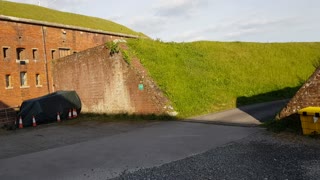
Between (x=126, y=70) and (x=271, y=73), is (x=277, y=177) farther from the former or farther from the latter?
(x=271, y=73)

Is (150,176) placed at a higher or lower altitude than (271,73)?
lower

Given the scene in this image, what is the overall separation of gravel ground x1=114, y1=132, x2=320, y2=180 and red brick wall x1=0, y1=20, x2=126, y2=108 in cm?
2433

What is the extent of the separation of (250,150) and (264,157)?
0.88 m

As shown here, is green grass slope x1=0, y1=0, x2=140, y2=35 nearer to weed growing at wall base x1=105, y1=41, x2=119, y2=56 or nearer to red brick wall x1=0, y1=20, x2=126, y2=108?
red brick wall x1=0, y1=20, x2=126, y2=108

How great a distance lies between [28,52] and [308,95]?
26380 mm

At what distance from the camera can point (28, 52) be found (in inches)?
1225

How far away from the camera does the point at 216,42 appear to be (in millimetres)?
32125

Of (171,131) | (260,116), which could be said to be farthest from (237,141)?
(260,116)

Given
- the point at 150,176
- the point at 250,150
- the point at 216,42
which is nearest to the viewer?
the point at 150,176

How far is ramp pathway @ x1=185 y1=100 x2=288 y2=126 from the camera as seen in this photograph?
14554 mm

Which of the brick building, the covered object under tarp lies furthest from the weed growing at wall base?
the brick building

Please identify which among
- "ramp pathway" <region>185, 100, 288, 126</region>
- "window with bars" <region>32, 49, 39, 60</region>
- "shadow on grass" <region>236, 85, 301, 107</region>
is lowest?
"ramp pathway" <region>185, 100, 288, 126</region>

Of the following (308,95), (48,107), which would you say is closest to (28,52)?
(48,107)

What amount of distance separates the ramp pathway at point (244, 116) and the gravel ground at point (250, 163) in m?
4.12
